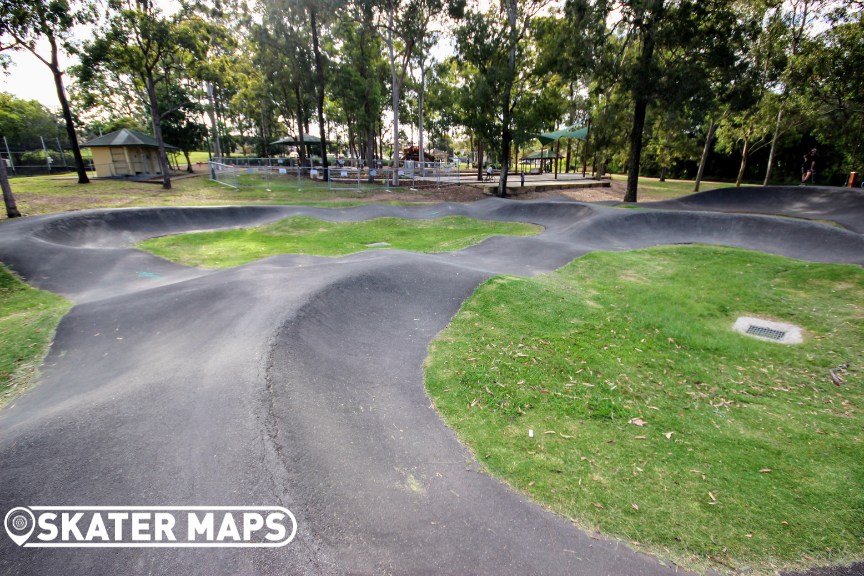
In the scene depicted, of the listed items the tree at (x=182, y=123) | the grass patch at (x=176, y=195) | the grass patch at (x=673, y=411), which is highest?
the tree at (x=182, y=123)

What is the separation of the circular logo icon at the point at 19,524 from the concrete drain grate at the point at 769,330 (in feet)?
33.5

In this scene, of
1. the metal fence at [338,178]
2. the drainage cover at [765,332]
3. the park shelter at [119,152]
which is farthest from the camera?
the park shelter at [119,152]

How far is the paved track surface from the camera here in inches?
112

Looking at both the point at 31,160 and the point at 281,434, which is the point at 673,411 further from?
the point at 31,160

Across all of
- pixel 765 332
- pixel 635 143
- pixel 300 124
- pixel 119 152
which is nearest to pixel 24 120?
pixel 119 152

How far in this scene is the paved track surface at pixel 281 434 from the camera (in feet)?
9.37

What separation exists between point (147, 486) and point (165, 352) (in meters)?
2.83

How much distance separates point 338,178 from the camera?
30.9m

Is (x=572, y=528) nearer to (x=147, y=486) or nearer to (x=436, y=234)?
(x=147, y=486)

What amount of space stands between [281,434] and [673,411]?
4803 mm

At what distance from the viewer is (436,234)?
16.2m

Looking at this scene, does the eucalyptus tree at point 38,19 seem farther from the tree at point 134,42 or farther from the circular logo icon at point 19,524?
the circular logo icon at point 19,524

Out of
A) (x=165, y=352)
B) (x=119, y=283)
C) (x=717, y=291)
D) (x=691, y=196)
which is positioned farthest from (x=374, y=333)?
(x=691, y=196)

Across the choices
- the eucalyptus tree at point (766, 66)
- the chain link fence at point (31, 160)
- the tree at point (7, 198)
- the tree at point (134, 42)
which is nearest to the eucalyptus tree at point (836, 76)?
the eucalyptus tree at point (766, 66)
